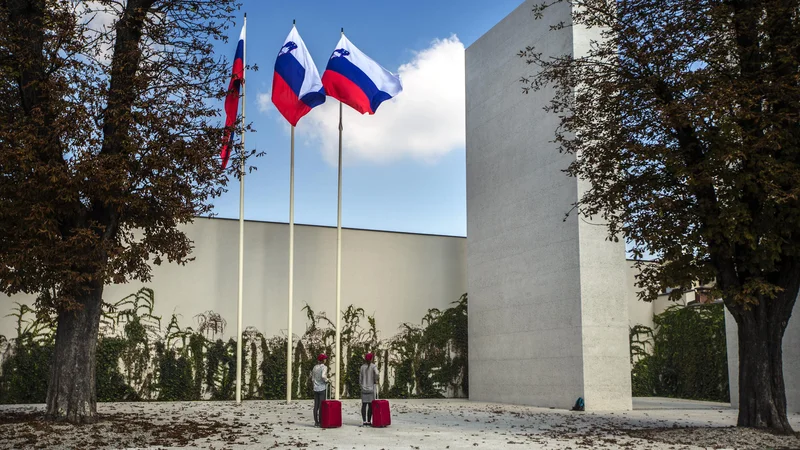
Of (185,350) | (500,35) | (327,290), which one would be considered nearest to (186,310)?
(185,350)

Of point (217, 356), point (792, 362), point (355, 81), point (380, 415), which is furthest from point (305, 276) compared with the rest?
point (792, 362)

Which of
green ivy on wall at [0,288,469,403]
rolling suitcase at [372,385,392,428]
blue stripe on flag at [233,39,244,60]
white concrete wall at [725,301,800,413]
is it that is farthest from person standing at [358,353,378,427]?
white concrete wall at [725,301,800,413]

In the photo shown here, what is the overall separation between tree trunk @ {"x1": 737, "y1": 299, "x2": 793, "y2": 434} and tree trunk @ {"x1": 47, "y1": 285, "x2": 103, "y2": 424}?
10.6 meters

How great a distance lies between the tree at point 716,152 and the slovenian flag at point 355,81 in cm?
644

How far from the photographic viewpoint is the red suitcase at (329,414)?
13641mm

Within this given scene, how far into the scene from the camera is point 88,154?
12.4 m

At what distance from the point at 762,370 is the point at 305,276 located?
13113 millimetres

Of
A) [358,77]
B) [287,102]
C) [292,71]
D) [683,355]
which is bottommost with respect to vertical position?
[683,355]

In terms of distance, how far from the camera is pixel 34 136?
11930 mm

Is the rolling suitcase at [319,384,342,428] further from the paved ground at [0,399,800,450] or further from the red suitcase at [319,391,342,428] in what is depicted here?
the paved ground at [0,399,800,450]

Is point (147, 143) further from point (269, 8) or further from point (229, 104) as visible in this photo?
point (229, 104)

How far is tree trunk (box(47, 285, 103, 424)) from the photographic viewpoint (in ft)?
42.6

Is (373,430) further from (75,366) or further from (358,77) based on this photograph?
(358,77)

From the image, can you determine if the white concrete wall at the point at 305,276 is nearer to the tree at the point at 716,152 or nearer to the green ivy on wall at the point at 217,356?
the green ivy on wall at the point at 217,356
